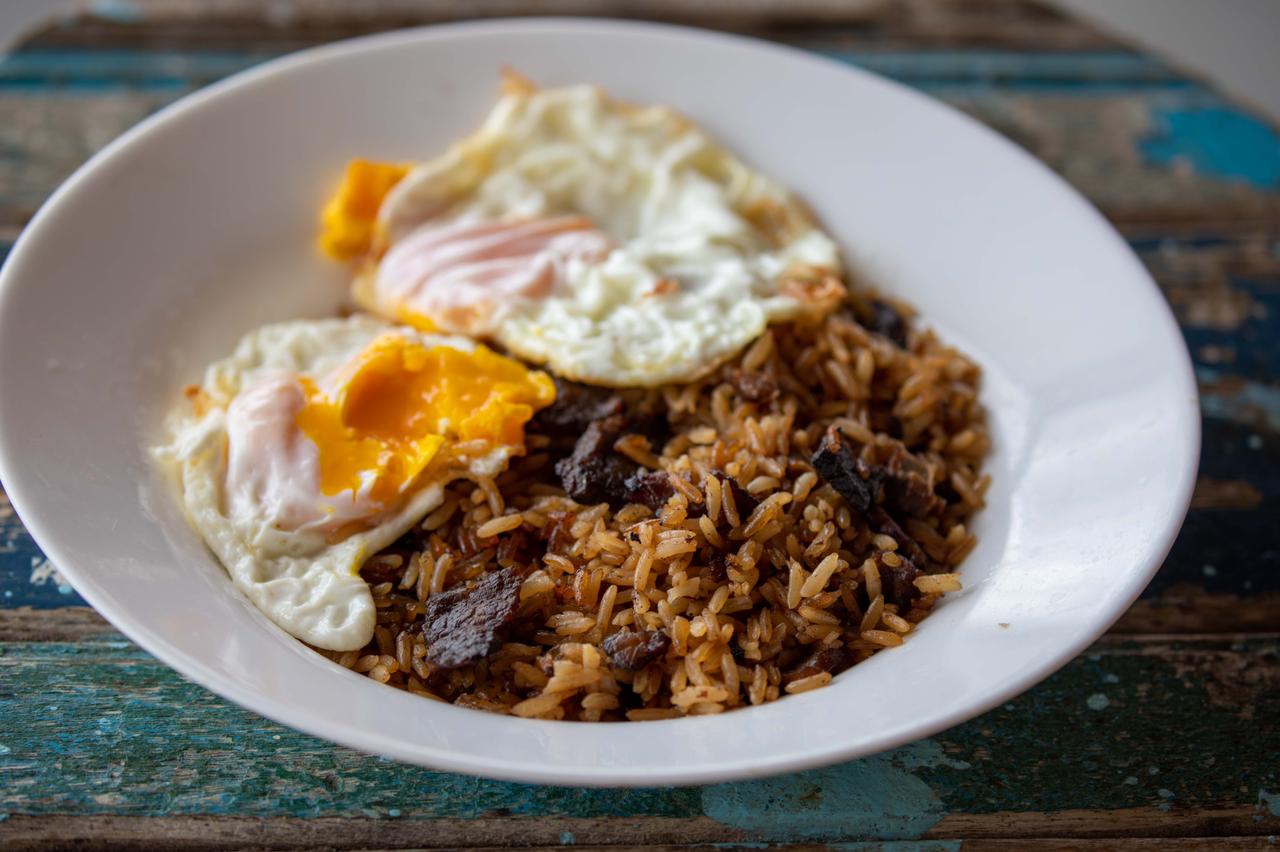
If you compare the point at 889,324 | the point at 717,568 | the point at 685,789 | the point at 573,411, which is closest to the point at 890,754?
the point at 685,789

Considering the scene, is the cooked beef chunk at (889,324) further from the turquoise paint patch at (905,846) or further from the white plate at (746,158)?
the turquoise paint patch at (905,846)

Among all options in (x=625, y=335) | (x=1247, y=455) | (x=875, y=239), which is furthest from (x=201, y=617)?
(x=1247, y=455)

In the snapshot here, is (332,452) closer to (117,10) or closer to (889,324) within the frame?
(889,324)

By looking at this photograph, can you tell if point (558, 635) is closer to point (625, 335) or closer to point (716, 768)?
point (716, 768)

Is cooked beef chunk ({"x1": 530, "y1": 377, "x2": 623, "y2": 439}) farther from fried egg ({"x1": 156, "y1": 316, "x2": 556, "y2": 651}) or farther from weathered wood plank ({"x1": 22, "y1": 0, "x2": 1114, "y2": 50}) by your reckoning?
weathered wood plank ({"x1": 22, "y1": 0, "x2": 1114, "y2": 50})

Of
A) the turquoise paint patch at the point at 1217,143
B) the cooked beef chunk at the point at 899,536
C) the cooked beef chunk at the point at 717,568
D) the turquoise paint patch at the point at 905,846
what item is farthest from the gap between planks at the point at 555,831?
the turquoise paint patch at the point at 1217,143
